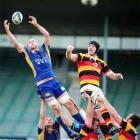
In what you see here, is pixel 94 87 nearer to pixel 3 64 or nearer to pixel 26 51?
pixel 26 51

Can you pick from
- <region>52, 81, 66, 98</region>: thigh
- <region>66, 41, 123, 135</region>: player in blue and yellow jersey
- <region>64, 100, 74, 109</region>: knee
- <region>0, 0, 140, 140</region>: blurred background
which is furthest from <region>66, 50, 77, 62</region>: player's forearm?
<region>0, 0, 140, 140</region>: blurred background

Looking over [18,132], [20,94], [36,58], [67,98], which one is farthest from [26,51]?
[20,94]

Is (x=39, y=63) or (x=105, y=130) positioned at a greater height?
(x=39, y=63)

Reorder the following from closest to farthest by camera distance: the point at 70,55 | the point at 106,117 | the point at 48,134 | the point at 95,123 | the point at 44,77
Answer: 1. the point at 70,55
2. the point at 106,117
3. the point at 95,123
4. the point at 44,77
5. the point at 48,134

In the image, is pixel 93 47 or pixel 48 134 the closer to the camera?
pixel 93 47

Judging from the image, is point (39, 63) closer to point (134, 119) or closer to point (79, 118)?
point (79, 118)

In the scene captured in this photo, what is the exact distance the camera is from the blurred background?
30562 millimetres

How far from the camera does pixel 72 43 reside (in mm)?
32656

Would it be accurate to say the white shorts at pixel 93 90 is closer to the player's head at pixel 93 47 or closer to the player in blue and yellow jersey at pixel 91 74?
the player in blue and yellow jersey at pixel 91 74

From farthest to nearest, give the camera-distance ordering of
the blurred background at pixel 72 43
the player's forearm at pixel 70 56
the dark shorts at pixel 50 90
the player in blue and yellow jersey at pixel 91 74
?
the blurred background at pixel 72 43 < the dark shorts at pixel 50 90 < the player in blue and yellow jersey at pixel 91 74 < the player's forearm at pixel 70 56

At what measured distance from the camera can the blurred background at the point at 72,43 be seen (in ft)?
100

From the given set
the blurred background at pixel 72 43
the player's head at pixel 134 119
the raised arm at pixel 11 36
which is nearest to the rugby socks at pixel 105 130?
the player's head at pixel 134 119

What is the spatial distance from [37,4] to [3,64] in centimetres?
358

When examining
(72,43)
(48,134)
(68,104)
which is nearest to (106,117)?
(68,104)
